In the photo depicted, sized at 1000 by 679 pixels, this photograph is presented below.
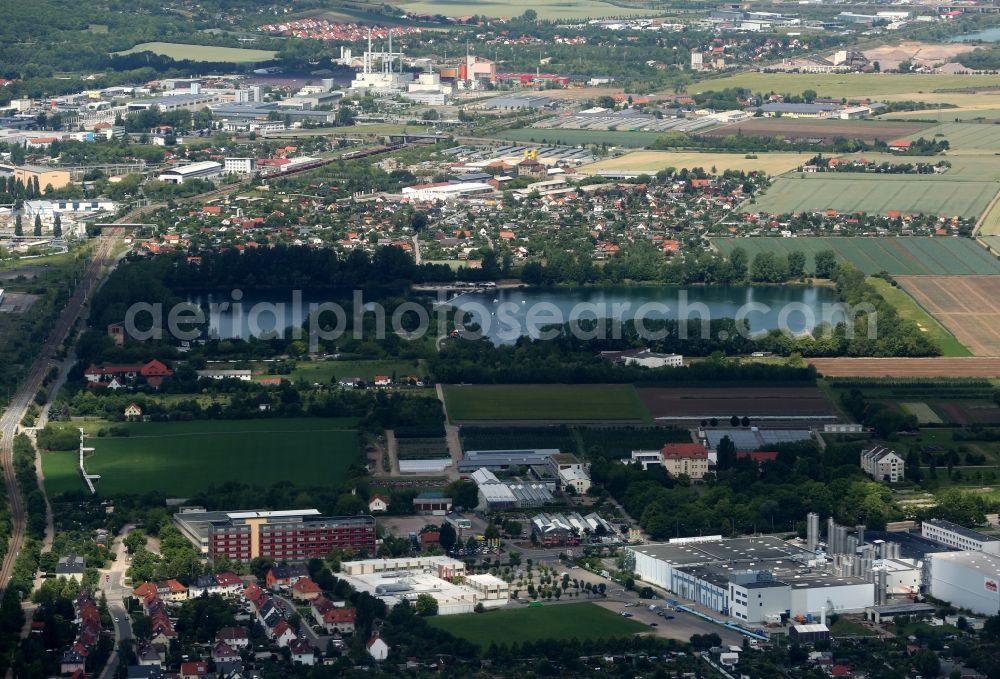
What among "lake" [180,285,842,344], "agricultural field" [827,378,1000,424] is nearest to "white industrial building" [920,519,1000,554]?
"agricultural field" [827,378,1000,424]

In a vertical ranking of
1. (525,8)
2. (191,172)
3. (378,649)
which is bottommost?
(378,649)

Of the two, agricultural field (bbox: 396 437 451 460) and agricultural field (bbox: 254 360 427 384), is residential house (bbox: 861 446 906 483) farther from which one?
agricultural field (bbox: 254 360 427 384)

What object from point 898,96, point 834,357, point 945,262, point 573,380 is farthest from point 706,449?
point 898,96

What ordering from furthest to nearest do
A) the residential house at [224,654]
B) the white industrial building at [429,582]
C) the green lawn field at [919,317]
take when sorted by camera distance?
the green lawn field at [919,317]
the white industrial building at [429,582]
the residential house at [224,654]

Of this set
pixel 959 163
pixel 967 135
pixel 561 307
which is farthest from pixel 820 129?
pixel 561 307

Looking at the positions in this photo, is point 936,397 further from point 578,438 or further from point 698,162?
point 698,162

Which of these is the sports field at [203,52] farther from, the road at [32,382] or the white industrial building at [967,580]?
the white industrial building at [967,580]

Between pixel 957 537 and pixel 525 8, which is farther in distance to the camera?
pixel 525 8

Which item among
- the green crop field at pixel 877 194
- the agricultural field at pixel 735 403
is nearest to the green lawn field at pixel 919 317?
the agricultural field at pixel 735 403
